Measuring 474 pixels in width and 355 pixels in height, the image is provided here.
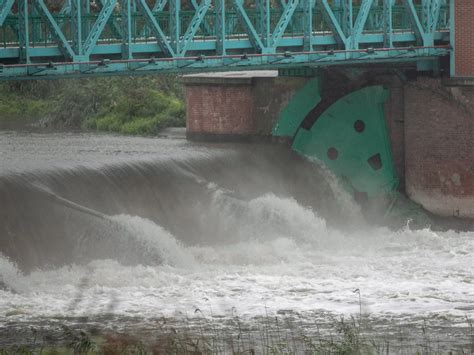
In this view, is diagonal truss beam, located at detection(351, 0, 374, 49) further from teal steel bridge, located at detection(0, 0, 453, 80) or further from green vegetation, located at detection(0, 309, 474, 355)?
green vegetation, located at detection(0, 309, 474, 355)

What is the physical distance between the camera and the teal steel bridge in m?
21.4

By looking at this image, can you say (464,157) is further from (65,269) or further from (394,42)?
(65,269)

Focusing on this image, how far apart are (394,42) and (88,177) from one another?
8.72m

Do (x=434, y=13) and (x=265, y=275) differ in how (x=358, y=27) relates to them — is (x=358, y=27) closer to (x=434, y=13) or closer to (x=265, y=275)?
(x=434, y=13)

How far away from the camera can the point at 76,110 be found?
3953 cm

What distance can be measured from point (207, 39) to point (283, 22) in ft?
4.89

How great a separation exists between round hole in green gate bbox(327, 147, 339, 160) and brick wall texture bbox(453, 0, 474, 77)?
3.50 meters

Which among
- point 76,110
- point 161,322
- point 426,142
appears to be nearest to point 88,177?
point 161,322

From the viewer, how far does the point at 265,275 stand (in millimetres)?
22547

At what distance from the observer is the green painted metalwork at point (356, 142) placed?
3047 cm

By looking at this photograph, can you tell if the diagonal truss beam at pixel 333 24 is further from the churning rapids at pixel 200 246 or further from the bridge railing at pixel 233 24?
the churning rapids at pixel 200 246

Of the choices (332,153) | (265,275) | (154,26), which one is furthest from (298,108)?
(265,275)

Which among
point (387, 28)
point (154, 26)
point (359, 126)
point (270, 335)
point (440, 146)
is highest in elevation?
point (154, 26)

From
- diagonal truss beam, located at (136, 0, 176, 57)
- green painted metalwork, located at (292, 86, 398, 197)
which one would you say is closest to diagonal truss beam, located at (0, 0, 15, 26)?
diagonal truss beam, located at (136, 0, 176, 57)
